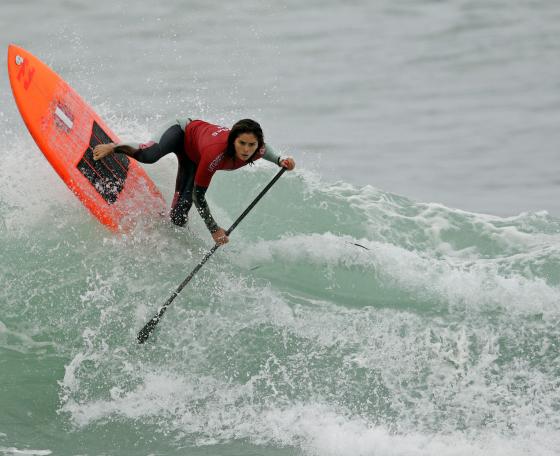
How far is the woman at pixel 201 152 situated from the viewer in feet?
19.3

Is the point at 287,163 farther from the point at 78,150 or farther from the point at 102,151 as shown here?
the point at 78,150

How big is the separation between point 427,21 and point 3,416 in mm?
13412

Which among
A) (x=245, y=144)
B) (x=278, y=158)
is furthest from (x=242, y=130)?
(x=278, y=158)

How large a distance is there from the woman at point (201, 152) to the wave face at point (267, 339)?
1.66ft

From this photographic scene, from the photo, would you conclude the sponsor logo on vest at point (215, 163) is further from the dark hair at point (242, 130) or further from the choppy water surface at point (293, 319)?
the choppy water surface at point (293, 319)

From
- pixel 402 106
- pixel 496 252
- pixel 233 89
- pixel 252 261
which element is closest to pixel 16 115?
pixel 233 89

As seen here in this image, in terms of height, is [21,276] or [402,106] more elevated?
[21,276]

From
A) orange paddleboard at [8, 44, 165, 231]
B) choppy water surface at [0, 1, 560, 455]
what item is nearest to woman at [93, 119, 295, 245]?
orange paddleboard at [8, 44, 165, 231]

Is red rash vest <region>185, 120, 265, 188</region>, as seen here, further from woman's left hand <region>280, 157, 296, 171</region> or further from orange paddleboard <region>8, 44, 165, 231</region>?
orange paddleboard <region>8, 44, 165, 231</region>

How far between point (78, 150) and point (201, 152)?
1268 millimetres

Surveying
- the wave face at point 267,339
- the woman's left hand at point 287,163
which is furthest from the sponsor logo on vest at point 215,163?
the wave face at point 267,339

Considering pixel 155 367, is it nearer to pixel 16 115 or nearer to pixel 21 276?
pixel 21 276

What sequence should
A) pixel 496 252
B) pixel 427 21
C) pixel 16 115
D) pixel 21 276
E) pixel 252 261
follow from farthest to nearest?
pixel 427 21, pixel 16 115, pixel 496 252, pixel 252 261, pixel 21 276

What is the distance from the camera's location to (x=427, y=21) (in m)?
17.4
